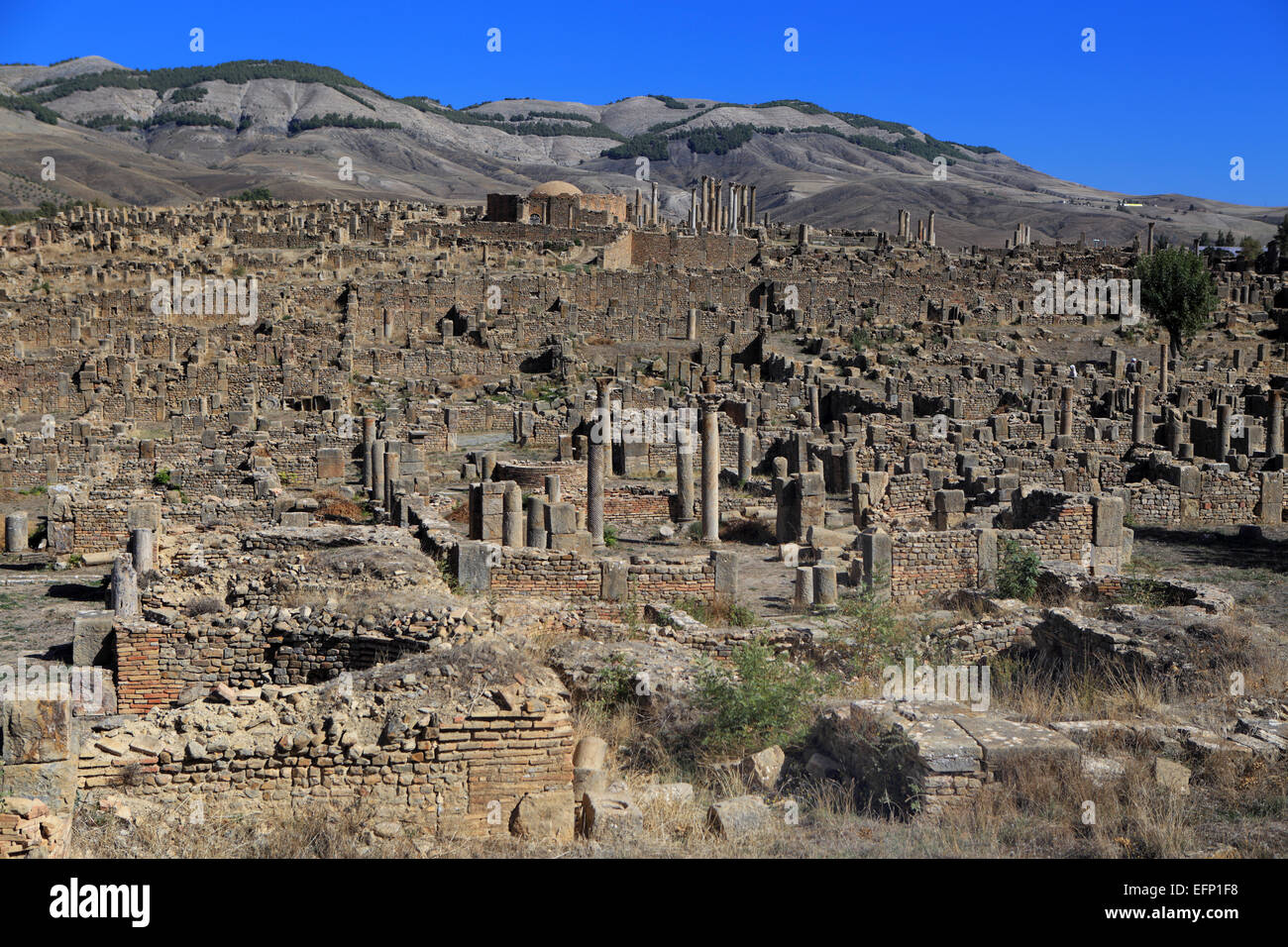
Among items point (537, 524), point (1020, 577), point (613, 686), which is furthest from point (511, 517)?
point (613, 686)

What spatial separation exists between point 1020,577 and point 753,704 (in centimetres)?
725

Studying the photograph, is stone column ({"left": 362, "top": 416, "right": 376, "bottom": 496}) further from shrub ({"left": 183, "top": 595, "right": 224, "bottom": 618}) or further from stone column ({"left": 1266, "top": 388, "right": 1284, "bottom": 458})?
stone column ({"left": 1266, "top": 388, "right": 1284, "bottom": 458})

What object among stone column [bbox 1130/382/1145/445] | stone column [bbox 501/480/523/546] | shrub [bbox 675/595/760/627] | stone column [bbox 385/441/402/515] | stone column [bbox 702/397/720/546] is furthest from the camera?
stone column [bbox 1130/382/1145/445]

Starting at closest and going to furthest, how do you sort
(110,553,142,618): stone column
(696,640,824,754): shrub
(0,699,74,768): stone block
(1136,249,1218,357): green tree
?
(0,699,74,768): stone block
(696,640,824,754): shrub
(110,553,142,618): stone column
(1136,249,1218,357): green tree

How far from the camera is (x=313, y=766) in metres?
8.53

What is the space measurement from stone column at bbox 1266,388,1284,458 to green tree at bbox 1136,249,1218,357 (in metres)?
17.6

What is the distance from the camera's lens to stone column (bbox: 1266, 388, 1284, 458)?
31812 millimetres

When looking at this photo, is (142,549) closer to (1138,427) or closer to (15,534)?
(15,534)

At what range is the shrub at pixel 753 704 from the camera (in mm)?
10172

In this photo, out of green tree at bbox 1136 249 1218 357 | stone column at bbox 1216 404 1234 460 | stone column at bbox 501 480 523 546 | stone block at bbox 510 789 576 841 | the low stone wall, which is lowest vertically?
stone block at bbox 510 789 576 841

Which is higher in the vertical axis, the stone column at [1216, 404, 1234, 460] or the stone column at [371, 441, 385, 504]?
the stone column at [1216, 404, 1234, 460]

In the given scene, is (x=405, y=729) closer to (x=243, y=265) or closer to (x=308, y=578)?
(x=308, y=578)

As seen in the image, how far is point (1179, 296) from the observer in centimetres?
4931

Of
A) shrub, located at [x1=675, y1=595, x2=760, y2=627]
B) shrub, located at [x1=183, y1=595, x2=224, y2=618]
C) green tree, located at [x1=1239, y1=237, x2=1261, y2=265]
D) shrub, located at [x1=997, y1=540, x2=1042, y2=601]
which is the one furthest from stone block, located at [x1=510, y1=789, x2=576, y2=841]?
green tree, located at [x1=1239, y1=237, x2=1261, y2=265]
